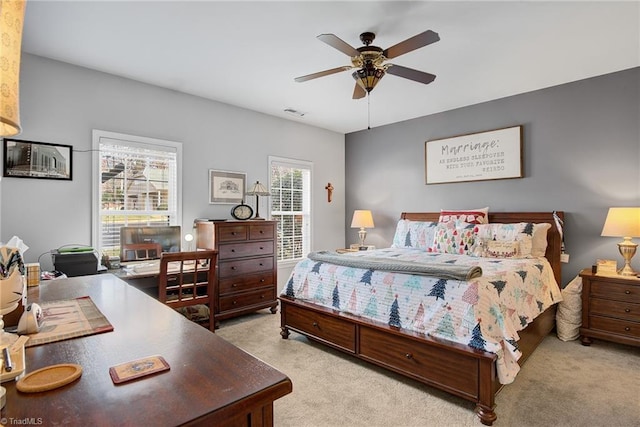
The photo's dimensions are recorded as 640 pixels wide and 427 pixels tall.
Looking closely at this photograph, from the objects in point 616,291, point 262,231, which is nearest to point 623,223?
point 616,291

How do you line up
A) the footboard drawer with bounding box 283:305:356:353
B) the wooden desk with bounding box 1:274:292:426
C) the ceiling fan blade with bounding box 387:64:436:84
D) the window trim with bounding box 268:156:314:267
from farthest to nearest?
the window trim with bounding box 268:156:314:267, the footboard drawer with bounding box 283:305:356:353, the ceiling fan blade with bounding box 387:64:436:84, the wooden desk with bounding box 1:274:292:426

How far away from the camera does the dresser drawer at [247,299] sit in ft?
12.2

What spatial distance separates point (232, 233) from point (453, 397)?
8.55 ft

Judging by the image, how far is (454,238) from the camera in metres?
3.79

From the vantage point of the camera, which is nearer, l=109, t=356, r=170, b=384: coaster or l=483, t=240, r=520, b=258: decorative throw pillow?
l=109, t=356, r=170, b=384: coaster

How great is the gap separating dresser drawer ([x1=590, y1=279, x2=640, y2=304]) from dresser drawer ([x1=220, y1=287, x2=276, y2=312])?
10.9ft

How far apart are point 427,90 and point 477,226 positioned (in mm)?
1617

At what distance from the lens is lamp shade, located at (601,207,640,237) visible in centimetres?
294

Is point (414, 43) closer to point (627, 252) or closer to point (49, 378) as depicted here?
point (49, 378)

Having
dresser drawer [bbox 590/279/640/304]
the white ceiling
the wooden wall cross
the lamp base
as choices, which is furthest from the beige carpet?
the wooden wall cross

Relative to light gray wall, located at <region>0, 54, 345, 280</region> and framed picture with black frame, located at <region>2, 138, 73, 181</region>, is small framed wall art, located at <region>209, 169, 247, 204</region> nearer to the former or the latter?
light gray wall, located at <region>0, 54, 345, 280</region>

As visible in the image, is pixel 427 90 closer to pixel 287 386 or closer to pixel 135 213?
pixel 135 213

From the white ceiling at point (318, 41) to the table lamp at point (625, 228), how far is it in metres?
1.39

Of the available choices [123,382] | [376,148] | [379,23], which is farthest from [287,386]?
[376,148]
